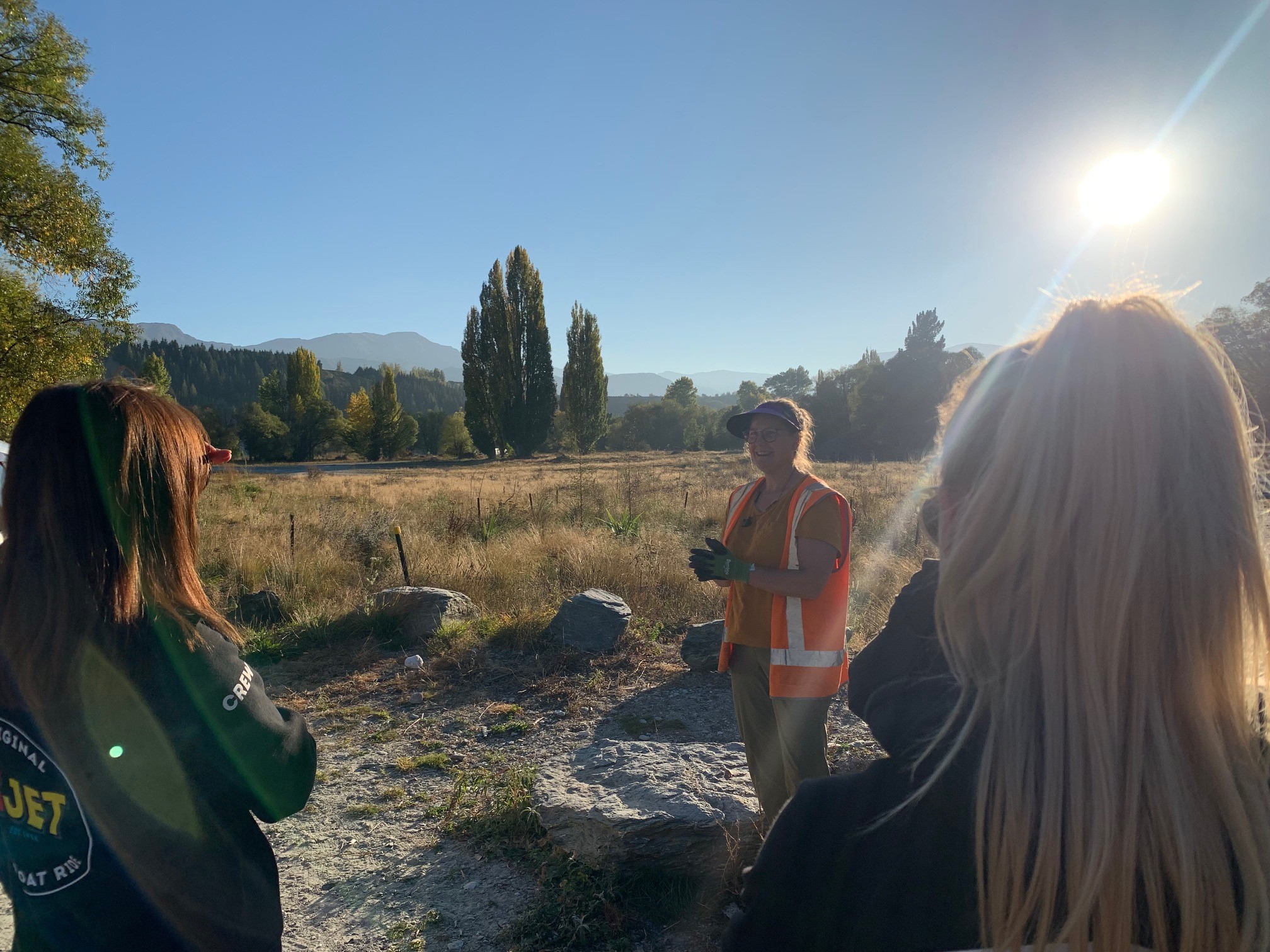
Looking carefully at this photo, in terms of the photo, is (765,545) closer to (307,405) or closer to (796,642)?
(796,642)

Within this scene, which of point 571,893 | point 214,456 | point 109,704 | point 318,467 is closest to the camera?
point 109,704

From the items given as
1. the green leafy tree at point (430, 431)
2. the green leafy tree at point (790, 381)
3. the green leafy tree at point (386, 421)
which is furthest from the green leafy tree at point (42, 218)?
the green leafy tree at point (790, 381)

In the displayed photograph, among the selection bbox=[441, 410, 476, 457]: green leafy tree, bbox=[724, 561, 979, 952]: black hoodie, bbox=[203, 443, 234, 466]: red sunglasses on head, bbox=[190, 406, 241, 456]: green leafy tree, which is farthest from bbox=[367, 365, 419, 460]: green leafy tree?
bbox=[724, 561, 979, 952]: black hoodie

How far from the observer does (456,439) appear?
52.1 meters

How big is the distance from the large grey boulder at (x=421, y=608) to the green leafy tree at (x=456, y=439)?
1766 inches

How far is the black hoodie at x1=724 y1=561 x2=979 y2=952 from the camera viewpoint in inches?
30.2

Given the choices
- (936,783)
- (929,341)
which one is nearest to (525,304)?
(929,341)

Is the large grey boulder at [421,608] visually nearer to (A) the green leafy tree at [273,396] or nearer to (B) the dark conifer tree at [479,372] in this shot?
(B) the dark conifer tree at [479,372]

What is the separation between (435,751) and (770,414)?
270 cm

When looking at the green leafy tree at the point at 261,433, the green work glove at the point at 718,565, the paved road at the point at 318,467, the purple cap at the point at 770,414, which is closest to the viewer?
the green work glove at the point at 718,565

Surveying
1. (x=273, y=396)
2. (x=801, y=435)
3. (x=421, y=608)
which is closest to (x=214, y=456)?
(x=801, y=435)

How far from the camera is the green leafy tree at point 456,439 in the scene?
167 ft

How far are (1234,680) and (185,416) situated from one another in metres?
1.75

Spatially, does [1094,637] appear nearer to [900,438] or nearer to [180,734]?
[180,734]
